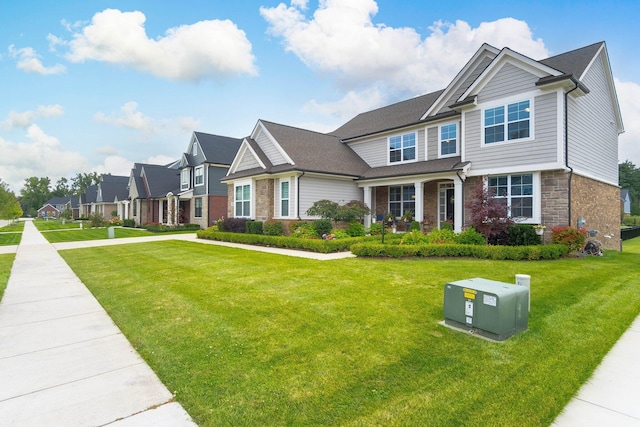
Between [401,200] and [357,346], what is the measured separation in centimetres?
1510

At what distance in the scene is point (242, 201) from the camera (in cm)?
2002

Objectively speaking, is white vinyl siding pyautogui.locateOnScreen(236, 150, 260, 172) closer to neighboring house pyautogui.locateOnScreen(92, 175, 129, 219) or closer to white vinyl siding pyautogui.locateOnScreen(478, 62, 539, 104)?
white vinyl siding pyautogui.locateOnScreen(478, 62, 539, 104)

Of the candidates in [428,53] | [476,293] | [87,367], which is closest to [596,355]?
[476,293]

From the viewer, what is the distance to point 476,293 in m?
4.29

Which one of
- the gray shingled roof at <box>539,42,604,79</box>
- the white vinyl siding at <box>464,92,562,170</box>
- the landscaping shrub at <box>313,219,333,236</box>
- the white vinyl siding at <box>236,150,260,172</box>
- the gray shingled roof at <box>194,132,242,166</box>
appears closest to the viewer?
the white vinyl siding at <box>464,92,562,170</box>

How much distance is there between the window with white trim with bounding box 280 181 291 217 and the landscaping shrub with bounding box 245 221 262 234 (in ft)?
4.50

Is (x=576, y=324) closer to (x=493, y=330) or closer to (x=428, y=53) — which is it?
(x=493, y=330)

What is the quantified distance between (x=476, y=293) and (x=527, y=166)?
1031 centimetres

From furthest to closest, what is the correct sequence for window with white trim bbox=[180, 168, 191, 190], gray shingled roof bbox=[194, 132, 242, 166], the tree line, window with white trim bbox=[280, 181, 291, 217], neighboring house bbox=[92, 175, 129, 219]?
the tree line → neighboring house bbox=[92, 175, 129, 219] → window with white trim bbox=[180, 168, 191, 190] → gray shingled roof bbox=[194, 132, 242, 166] → window with white trim bbox=[280, 181, 291, 217]

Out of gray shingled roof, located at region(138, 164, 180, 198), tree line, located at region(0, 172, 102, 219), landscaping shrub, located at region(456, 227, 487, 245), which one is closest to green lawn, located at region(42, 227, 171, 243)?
gray shingled roof, located at region(138, 164, 180, 198)

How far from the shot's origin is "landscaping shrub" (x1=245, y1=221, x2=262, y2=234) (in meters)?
17.4

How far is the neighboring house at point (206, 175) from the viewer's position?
91.5 ft

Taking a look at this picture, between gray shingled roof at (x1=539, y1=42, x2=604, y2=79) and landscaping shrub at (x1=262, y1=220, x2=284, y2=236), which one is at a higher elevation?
gray shingled roof at (x1=539, y1=42, x2=604, y2=79)

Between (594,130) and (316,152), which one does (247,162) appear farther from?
(594,130)
